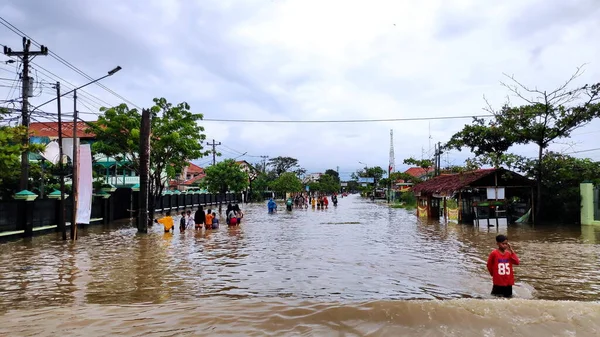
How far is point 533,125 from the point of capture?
2345 cm

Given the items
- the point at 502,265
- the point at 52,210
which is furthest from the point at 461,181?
the point at 52,210

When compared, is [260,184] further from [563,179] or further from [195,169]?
[563,179]

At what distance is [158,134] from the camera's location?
25.6 metres

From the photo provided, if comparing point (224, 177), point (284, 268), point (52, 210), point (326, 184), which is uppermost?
point (224, 177)

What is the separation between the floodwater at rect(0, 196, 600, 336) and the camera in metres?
6.26

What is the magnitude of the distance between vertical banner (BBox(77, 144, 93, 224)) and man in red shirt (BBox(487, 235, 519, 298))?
47.7 feet

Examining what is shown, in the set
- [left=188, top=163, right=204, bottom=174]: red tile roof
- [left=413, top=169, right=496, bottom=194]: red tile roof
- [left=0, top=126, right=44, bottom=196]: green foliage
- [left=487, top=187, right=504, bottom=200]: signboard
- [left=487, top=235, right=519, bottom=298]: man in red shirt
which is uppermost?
[left=188, top=163, right=204, bottom=174]: red tile roof

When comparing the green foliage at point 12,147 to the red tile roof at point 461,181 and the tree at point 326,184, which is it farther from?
the tree at point 326,184

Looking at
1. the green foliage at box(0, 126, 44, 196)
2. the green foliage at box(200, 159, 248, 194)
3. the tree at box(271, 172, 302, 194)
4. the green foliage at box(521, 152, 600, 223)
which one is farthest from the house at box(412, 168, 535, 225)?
the tree at box(271, 172, 302, 194)

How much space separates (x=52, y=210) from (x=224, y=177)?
25425 mm

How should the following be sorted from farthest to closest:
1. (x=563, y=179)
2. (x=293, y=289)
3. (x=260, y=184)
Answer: (x=260, y=184) → (x=563, y=179) → (x=293, y=289)

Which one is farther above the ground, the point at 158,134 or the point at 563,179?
the point at 158,134

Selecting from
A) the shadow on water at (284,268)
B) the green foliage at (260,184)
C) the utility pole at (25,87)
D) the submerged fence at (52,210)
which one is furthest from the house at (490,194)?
the green foliage at (260,184)

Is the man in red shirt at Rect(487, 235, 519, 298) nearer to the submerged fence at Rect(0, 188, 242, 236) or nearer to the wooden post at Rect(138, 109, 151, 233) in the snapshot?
the wooden post at Rect(138, 109, 151, 233)
